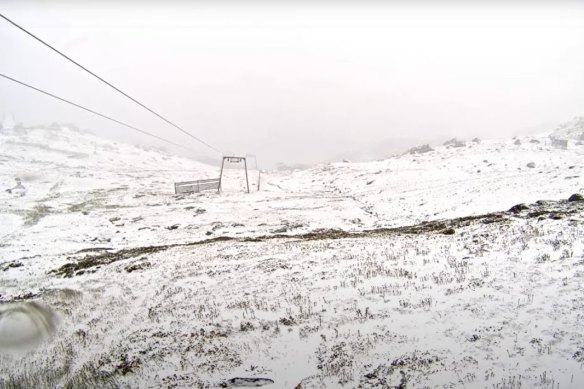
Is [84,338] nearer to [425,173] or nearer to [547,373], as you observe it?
[547,373]

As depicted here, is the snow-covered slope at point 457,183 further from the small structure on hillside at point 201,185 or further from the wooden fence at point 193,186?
the wooden fence at point 193,186

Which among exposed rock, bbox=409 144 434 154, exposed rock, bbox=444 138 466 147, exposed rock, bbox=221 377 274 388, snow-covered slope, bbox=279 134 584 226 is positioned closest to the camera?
exposed rock, bbox=221 377 274 388

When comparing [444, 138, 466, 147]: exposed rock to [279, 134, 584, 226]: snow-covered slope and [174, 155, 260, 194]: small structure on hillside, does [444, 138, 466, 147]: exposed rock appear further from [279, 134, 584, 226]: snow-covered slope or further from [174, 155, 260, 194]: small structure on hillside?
[174, 155, 260, 194]: small structure on hillside

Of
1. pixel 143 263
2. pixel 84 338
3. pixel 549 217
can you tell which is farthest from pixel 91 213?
pixel 549 217

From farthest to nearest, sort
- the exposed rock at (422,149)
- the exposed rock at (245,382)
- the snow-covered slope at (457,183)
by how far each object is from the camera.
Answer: the exposed rock at (422,149), the snow-covered slope at (457,183), the exposed rock at (245,382)

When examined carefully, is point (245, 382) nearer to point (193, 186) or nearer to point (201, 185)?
point (193, 186)

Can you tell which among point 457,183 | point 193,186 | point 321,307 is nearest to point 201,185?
point 193,186

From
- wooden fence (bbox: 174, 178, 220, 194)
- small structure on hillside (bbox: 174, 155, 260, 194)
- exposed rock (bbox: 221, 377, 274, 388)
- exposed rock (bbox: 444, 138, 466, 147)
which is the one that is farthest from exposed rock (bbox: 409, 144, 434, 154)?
exposed rock (bbox: 221, 377, 274, 388)

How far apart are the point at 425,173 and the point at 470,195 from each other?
1773 cm

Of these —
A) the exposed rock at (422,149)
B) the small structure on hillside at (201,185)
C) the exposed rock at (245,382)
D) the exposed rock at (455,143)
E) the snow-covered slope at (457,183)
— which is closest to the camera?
the exposed rock at (245,382)

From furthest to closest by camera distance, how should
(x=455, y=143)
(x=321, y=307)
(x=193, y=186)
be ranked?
(x=455, y=143) < (x=193, y=186) < (x=321, y=307)

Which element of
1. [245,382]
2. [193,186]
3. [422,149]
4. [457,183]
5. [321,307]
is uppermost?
[422,149]

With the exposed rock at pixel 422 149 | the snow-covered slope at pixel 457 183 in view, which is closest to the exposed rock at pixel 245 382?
the snow-covered slope at pixel 457 183

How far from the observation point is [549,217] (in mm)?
15180
